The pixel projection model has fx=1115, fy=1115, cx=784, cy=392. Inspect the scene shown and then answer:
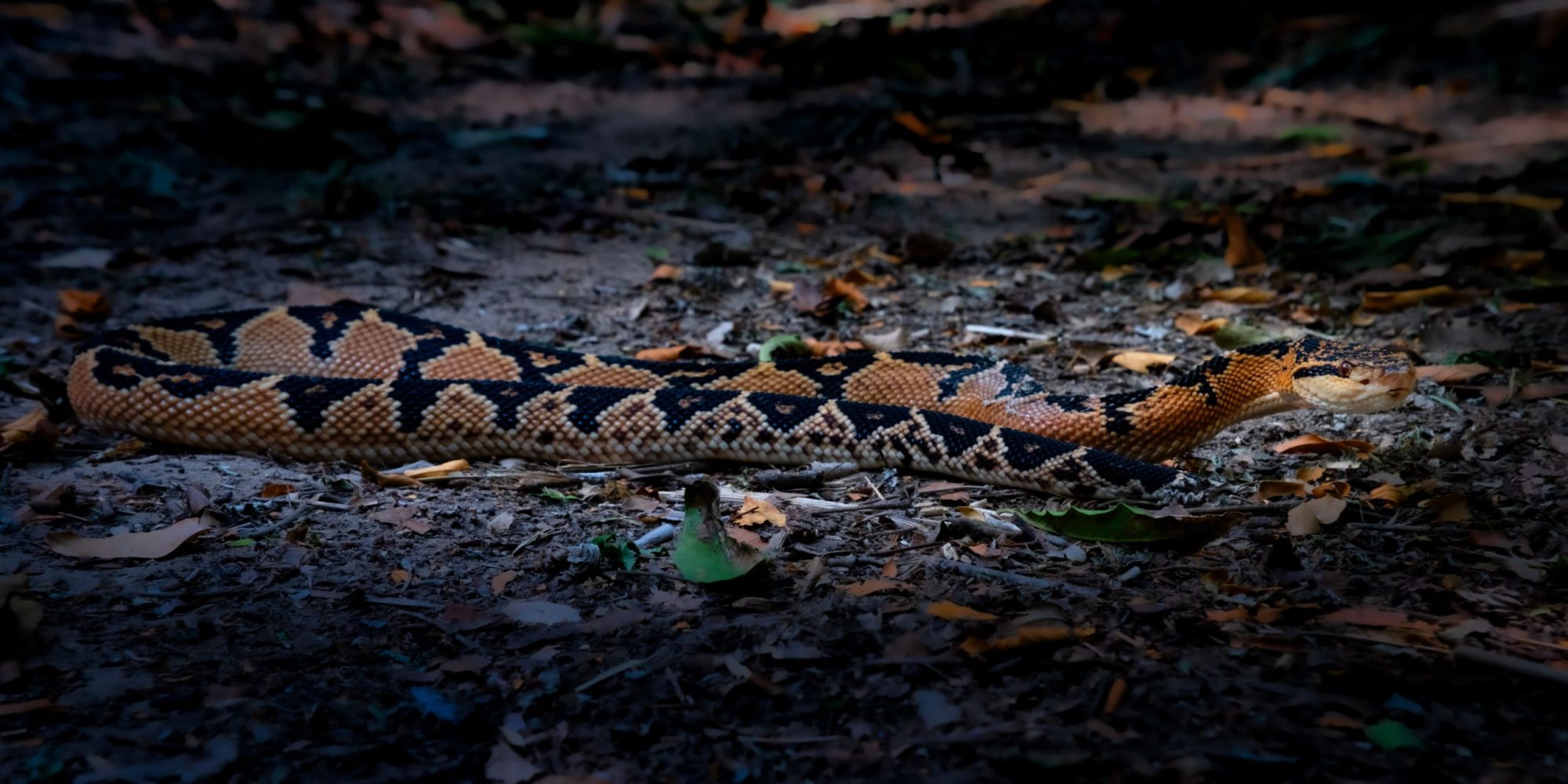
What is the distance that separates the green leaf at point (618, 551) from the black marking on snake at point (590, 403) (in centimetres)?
139

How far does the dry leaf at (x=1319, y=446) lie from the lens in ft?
13.4

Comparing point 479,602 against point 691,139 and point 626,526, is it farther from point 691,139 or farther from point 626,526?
point 691,139

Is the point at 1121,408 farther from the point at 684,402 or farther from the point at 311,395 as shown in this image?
the point at 311,395

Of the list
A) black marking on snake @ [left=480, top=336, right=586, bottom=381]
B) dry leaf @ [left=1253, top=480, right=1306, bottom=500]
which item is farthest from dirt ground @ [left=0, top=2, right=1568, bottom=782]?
Result: black marking on snake @ [left=480, top=336, right=586, bottom=381]

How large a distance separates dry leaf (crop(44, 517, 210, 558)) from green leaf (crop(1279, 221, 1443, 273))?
222 inches

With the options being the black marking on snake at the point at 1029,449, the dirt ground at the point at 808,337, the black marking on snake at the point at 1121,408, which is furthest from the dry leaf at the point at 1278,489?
the black marking on snake at the point at 1121,408

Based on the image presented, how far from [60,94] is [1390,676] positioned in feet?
32.5

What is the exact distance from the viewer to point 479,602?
296 cm

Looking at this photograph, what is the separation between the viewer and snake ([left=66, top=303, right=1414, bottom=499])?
429cm

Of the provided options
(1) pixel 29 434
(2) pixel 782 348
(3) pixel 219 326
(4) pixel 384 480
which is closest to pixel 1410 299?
(2) pixel 782 348

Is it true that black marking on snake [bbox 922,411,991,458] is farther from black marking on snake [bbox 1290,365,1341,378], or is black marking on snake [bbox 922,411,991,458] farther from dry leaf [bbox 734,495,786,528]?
black marking on snake [bbox 1290,365,1341,378]

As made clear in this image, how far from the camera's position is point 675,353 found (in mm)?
5602

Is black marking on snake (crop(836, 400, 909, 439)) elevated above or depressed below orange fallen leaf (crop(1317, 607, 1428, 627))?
below

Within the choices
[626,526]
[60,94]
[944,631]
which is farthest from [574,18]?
[944,631]
